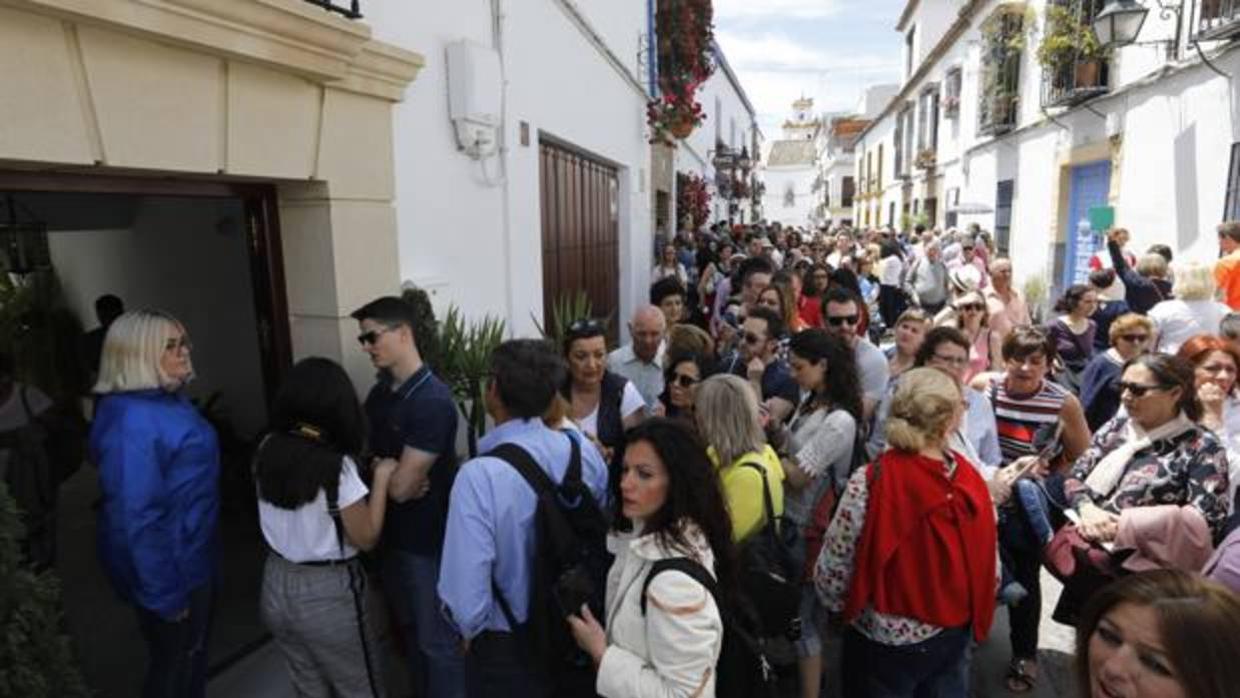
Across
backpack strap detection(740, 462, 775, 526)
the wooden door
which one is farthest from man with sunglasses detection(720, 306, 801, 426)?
the wooden door

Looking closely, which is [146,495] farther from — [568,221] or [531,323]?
[568,221]

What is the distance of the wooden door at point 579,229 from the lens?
6.33 m

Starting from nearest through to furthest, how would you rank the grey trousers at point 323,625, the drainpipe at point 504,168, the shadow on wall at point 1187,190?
the grey trousers at point 323,625
the drainpipe at point 504,168
the shadow on wall at point 1187,190

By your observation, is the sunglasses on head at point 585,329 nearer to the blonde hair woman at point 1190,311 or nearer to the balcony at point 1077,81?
the blonde hair woman at point 1190,311

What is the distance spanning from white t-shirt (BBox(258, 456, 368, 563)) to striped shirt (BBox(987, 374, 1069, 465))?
2768 mm

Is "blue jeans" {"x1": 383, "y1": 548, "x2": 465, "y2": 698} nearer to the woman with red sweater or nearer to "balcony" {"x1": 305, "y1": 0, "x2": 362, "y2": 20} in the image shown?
the woman with red sweater

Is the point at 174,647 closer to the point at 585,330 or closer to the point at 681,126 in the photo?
the point at 585,330

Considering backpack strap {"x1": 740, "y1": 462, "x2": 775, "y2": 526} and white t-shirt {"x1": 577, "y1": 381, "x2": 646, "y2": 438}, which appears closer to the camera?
backpack strap {"x1": 740, "y1": 462, "x2": 775, "y2": 526}

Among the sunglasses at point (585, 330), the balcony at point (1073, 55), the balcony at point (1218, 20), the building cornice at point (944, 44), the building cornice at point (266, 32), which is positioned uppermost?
the building cornice at point (944, 44)

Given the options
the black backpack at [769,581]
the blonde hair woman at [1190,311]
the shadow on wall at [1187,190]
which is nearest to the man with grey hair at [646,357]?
the black backpack at [769,581]

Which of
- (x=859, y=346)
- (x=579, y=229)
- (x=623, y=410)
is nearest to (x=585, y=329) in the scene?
(x=623, y=410)

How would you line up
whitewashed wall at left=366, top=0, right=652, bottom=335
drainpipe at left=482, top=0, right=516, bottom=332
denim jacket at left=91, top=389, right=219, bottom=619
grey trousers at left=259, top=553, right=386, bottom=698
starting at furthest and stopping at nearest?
drainpipe at left=482, top=0, right=516, bottom=332 < whitewashed wall at left=366, top=0, right=652, bottom=335 < grey trousers at left=259, top=553, right=386, bottom=698 < denim jacket at left=91, top=389, right=219, bottom=619

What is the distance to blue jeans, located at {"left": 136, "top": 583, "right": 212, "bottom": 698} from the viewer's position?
248 centimetres

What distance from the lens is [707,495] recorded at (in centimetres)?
188
